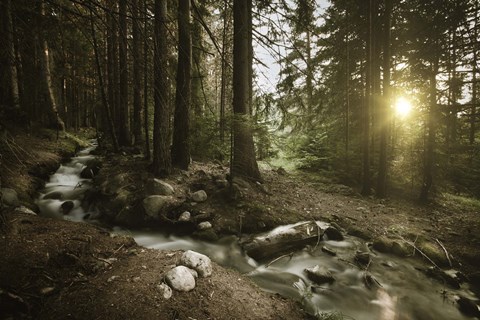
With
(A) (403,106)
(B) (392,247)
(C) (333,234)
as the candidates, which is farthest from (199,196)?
(A) (403,106)

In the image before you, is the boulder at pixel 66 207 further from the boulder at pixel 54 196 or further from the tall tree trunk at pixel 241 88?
the tall tree trunk at pixel 241 88

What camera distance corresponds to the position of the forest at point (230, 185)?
3.11m

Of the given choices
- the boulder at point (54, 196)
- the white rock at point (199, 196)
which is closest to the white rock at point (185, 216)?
the white rock at point (199, 196)

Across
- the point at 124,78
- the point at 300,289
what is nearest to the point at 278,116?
the point at 300,289

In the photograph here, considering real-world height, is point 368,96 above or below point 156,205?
above

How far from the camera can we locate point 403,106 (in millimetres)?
9664

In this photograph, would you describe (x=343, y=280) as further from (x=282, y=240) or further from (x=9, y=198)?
(x=9, y=198)

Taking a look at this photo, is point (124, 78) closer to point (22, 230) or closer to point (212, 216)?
point (212, 216)

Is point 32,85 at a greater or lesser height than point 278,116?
greater

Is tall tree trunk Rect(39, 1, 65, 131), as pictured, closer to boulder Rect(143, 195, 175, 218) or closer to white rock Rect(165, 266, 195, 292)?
boulder Rect(143, 195, 175, 218)

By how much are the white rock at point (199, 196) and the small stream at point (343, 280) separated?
1.16 metres

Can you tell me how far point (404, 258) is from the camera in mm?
5832

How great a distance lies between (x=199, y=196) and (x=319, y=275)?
11.2 feet

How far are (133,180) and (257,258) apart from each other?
4214 mm
